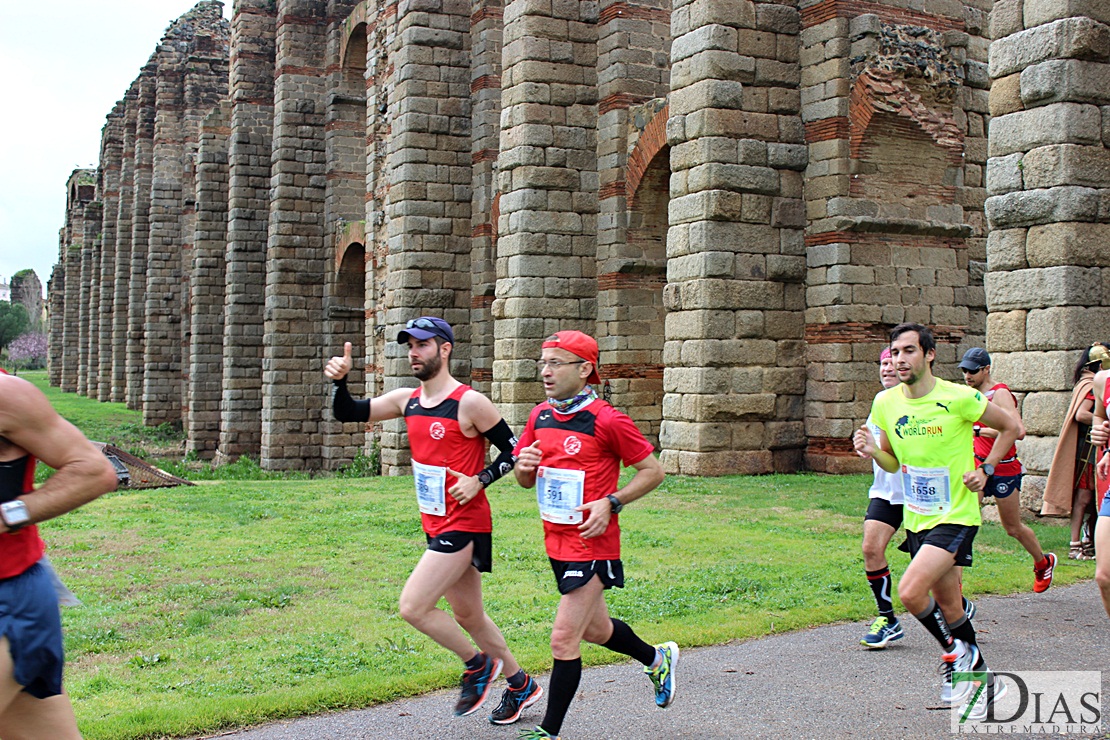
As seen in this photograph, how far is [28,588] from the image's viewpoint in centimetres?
351

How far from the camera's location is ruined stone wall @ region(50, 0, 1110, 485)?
10.5 meters

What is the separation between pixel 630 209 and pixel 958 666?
→ 1345cm

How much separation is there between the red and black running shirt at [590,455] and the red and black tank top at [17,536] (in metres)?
2.09

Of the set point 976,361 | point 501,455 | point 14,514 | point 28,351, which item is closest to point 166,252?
point 976,361

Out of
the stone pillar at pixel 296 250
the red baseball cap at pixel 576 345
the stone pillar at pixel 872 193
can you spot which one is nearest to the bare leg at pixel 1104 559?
the red baseball cap at pixel 576 345

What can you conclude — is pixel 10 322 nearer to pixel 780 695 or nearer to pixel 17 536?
pixel 780 695

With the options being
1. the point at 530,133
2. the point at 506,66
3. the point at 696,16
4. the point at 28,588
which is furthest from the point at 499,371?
the point at 28,588

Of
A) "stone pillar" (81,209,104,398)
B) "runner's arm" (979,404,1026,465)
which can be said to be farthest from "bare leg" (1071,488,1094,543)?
"stone pillar" (81,209,104,398)

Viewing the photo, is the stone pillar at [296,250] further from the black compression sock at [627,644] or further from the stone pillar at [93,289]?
the stone pillar at [93,289]

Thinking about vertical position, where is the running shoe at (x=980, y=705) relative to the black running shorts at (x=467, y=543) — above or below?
below

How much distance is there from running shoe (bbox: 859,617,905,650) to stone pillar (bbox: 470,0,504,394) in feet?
49.2

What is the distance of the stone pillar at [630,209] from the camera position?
18.0 meters

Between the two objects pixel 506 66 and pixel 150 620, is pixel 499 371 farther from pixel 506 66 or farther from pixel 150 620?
pixel 150 620

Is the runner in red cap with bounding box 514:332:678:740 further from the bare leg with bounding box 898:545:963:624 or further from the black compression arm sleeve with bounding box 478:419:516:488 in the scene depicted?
the bare leg with bounding box 898:545:963:624
